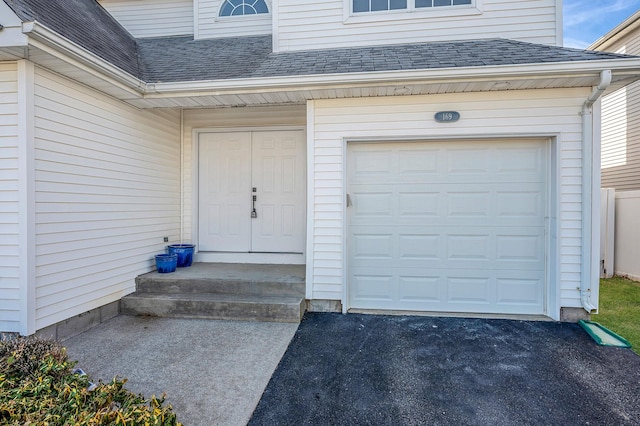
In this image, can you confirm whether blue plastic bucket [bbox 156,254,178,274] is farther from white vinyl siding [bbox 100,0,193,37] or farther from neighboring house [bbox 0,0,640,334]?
white vinyl siding [bbox 100,0,193,37]

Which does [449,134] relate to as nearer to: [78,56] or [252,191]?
[252,191]

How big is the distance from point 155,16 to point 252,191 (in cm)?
390

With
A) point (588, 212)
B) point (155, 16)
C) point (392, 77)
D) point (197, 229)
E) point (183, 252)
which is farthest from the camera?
point (155, 16)

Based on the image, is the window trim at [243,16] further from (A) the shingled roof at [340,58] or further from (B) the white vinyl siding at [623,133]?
(B) the white vinyl siding at [623,133]

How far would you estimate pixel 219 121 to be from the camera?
5.53 m

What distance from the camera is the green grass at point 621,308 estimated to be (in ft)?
12.4

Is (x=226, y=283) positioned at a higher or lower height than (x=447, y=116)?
lower

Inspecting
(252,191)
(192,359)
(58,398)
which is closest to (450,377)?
(192,359)

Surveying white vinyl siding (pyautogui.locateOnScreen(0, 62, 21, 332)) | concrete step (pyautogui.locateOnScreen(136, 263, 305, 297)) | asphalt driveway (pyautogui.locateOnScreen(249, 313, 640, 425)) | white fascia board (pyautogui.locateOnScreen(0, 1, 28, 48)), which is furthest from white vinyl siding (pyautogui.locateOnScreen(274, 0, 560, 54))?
asphalt driveway (pyautogui.locateOnScreen(249, 313, 640, 425))

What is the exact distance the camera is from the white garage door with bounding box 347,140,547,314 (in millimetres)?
4090

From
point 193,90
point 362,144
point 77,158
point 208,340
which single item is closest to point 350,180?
point 362,144

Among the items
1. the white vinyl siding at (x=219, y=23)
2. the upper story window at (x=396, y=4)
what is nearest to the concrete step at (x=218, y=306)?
the upper story window at (x=396, y=4)

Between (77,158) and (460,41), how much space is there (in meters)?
4.87

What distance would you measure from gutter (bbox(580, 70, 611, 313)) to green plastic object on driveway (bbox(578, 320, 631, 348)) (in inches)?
6.7
